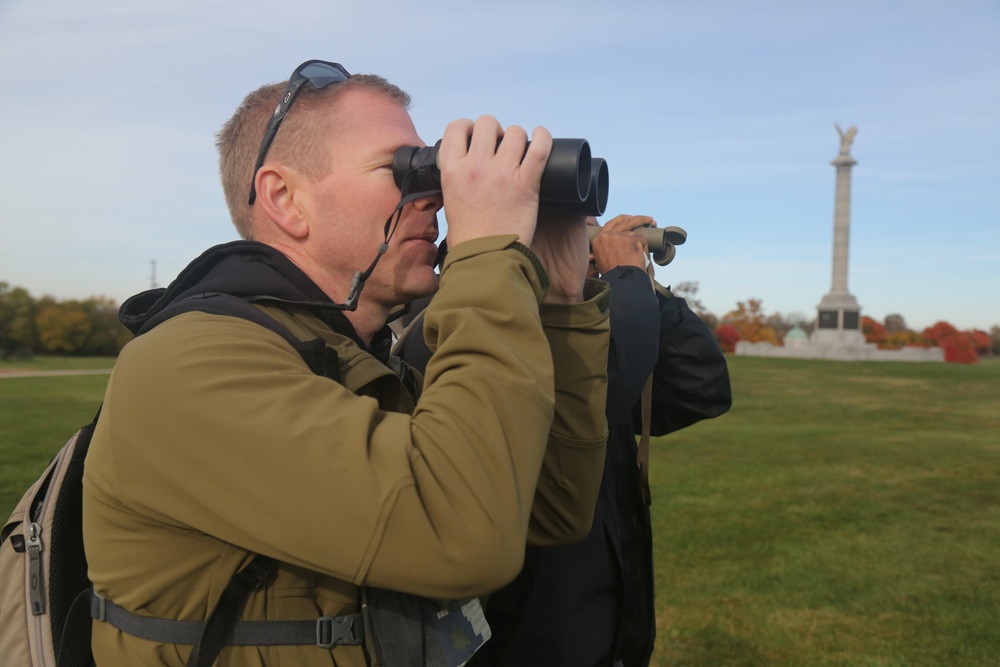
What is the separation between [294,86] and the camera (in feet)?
5.51

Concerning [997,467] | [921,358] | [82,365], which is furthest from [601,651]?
[921,358]

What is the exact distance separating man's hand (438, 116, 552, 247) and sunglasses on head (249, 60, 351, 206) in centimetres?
39

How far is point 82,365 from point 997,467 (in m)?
37.0

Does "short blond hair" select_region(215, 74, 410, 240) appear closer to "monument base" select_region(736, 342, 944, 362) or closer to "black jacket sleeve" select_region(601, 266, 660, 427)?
"black jacket sleeve" select_region(601, 266, 660, 427)

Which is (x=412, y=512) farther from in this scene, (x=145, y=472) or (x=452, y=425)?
(x=145, y=472)

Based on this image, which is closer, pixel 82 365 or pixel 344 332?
pixel 344 332

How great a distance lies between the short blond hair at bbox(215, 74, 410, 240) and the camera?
1629 millimetres

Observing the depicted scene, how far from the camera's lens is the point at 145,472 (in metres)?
1.21

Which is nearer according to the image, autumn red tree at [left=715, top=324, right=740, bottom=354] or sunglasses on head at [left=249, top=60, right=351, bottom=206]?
sunglasses on head at [left=249, top=60, right=351, bottom=206]

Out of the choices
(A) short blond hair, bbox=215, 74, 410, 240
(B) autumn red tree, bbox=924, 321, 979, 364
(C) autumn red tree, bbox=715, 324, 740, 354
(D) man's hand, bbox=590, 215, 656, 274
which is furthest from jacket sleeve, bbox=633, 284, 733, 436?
(C) autumn red tree, bbox=715, 324, 740, 354

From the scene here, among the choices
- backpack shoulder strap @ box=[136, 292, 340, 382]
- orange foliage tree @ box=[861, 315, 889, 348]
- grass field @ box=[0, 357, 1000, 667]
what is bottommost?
grass field @ box=[0, 357, 1000, 667]

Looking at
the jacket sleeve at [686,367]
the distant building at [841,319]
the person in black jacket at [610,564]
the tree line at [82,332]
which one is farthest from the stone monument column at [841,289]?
the person in black jacket at [610,564]

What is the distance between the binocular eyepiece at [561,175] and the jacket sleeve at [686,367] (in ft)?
4.42

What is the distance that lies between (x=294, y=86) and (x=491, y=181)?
53 centimetres
